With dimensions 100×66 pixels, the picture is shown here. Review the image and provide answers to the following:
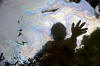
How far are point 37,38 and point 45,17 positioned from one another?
0.86 ft

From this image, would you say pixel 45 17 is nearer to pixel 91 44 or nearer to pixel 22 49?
pixel 22 49

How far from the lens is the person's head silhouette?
1721mm

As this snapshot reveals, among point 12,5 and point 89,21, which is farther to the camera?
point 12,5

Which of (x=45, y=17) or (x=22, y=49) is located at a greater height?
(x=45, y=17)

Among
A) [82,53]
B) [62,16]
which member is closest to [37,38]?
[62,16]

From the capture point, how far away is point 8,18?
79.7 inches

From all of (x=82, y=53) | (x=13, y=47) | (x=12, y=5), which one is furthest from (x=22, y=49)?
(x=82, y=53)

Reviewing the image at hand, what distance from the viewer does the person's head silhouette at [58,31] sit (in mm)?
1721

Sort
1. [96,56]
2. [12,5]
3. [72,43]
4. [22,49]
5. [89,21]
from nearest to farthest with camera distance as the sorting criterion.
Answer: [96,56] < [72,43] < [22,49] < [89,21] < [12,5]

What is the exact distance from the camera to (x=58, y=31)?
5.80 ft

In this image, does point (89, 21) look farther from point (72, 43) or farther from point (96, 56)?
point (96, 56)

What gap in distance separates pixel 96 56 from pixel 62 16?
128cm

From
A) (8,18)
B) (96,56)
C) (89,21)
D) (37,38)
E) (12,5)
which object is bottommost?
(96,56)

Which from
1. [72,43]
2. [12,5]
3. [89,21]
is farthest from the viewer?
[12,5]
